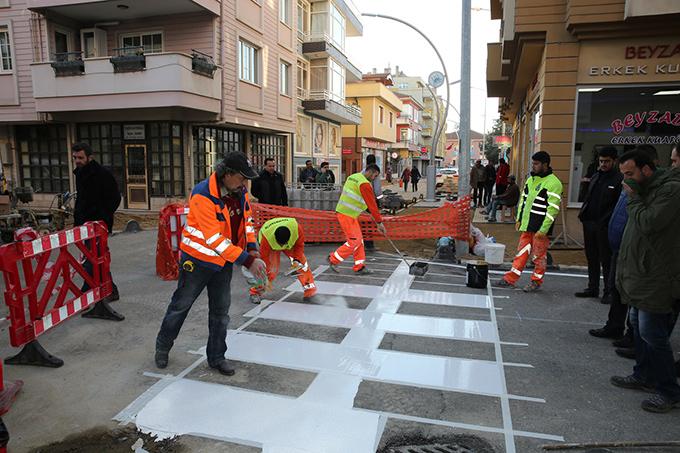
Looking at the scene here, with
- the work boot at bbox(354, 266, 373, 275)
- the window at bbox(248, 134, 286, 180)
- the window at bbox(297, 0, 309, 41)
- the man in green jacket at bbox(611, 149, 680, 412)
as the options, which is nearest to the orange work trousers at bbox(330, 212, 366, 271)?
the work boot at bbox(354, 266, 373, 275)

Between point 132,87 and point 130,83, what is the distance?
0.15m

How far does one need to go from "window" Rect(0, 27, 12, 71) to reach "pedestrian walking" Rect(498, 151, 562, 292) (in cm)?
1961

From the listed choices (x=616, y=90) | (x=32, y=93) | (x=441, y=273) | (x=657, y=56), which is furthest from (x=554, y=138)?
(x=32, y=93)

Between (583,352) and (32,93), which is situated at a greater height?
(32,93)

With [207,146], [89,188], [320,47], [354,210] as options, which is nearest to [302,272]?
[354,210]

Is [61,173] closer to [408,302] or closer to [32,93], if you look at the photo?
[32,93]

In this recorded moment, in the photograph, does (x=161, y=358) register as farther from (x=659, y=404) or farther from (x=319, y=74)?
(x=319, y=74)

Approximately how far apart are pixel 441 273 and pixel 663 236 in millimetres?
4497

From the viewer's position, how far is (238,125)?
19.3m

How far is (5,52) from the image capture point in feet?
58.7

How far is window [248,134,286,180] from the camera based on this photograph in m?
22.0

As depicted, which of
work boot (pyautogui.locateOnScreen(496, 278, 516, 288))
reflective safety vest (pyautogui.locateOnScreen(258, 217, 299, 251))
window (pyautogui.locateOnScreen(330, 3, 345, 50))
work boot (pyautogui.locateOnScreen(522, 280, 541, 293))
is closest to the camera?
reflective safety vest (pyautogui.locateOnScreen(258, 217, 299, 251))

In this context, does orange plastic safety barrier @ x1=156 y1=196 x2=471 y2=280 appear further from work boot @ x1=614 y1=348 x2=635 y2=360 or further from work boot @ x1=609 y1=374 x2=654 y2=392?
work boot @ x1=609 y1=374 x2=654 y2=392

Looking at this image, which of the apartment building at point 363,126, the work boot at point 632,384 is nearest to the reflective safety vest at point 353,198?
the work boot at point 632,384
